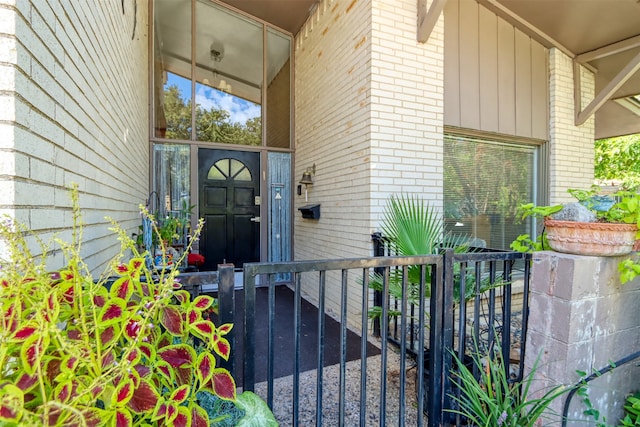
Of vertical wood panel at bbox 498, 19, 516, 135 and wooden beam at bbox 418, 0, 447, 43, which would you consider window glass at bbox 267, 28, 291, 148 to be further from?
vertical wood panel at bbox 498, 19, 516, 135

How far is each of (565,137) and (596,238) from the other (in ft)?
12.4

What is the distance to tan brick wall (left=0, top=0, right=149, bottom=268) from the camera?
0.91 meters

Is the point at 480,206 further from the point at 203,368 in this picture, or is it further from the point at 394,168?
the point at 203,368

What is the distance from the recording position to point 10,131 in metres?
0.90

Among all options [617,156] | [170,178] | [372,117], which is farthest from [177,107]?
[617,156]

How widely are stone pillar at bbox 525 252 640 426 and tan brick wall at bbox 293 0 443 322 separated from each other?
5.53 ft

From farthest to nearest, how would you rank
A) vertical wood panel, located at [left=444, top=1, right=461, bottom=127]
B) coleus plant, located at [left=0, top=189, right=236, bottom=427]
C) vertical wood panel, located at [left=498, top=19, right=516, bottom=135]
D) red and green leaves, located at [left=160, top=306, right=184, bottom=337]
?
1. vertical wood panel, located at [left=498, top=19, right=516, bottom=135]
2. vertical wood panel, located at [left=444, top=1, right=461, bottom=127]
3. red and green leaves, located at [left=160, top=306, right=184, bottom=337]
4. coleus plant, located at [left=0, top=189, right=236, bottom=427]

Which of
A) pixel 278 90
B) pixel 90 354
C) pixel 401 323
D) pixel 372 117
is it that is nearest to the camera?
pixel 90 354

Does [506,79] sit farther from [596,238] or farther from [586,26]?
[596,238]

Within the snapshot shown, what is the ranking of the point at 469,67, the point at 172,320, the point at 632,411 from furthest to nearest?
the point at 469,67
the point at 632,411
the point at 172,320

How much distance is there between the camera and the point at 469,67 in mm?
3842

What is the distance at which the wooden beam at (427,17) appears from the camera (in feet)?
10.1

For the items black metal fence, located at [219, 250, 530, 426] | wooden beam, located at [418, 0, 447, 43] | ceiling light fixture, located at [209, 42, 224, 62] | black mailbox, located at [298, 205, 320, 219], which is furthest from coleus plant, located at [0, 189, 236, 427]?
ceiling light fixture, located at [209, 42, 224, 62]

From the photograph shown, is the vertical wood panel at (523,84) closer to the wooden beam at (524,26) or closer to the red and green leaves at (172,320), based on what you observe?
the wooden beam at (524,26)
